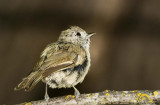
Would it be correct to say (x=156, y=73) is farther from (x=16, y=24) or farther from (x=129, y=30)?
(x=16, y=24)

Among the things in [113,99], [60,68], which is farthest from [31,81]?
[113,99]

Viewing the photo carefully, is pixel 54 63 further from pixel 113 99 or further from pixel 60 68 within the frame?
pixel 113 99

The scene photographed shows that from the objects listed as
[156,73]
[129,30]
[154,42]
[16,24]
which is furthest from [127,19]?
[16,24]

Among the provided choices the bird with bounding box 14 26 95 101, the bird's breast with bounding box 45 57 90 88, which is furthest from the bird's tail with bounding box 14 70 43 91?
the bird's breast with bounding box 45 57 90 88

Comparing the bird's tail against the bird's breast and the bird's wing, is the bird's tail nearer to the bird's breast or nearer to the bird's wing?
the bird's wing

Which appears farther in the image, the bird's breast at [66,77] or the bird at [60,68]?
the bird's breast at [66,77]

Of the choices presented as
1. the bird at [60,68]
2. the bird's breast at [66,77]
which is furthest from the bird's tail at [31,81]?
the bird's breast at [66,77]

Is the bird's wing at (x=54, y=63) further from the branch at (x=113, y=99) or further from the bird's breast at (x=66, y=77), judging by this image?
the branch at (x=113, y=99)
